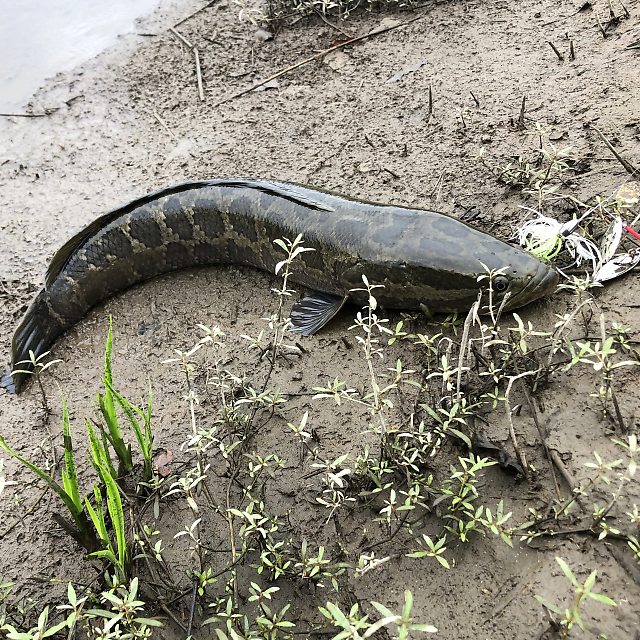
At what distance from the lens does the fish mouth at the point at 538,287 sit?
3.40 m

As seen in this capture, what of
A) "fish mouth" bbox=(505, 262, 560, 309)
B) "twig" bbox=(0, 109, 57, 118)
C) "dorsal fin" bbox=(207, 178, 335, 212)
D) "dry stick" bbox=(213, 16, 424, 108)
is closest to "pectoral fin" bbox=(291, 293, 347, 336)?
"dorsal fin" bbox=(207, 178, 335, 212)

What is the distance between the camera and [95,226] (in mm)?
4688

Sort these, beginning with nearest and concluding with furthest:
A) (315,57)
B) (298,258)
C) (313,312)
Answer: (313,312), (298,258), (315,57)

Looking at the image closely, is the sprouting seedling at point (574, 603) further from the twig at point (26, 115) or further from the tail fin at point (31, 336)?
the twig at point (26, 115)

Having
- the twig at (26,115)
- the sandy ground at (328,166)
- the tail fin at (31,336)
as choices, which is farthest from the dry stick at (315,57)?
the tail fin at (31,336)

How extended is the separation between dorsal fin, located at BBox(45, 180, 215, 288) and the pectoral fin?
53.0 inches

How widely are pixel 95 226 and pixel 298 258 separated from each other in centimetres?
168

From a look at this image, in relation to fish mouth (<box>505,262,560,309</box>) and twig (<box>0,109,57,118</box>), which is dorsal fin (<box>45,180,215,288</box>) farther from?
twig (<box>0,109,57,118</box>)

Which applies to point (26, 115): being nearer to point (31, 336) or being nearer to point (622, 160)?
point (31, 336)

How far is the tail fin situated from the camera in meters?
4.27

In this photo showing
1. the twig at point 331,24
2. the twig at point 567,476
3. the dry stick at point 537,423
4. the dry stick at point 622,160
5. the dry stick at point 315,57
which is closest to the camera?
the twig at point 567,476

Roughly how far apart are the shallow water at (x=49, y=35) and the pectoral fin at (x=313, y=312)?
4946 mm

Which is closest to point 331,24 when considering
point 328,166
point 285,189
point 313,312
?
point 328,166

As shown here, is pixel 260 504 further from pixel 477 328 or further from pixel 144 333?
pixel 144 333
